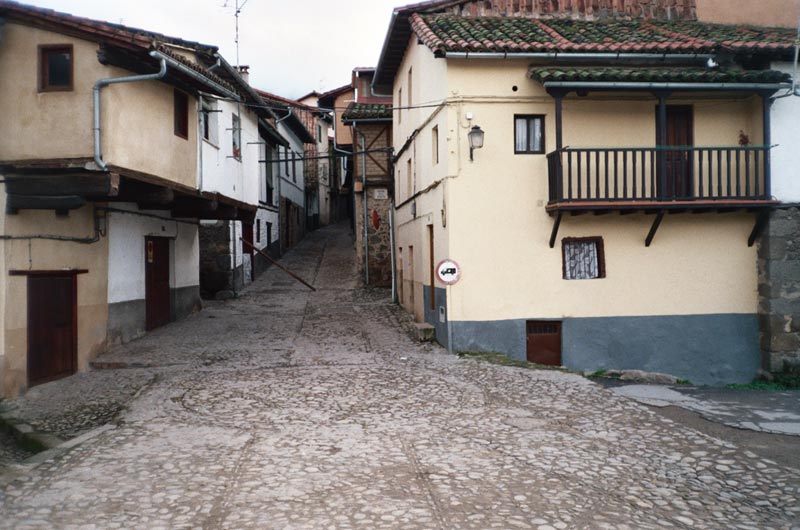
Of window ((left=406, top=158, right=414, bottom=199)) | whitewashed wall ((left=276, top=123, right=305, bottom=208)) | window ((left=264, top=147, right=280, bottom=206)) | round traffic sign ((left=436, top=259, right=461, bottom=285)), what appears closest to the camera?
round traffic sign ((left=436, top=259, right=461, bottom=285))

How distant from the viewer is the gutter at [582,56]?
11992mm

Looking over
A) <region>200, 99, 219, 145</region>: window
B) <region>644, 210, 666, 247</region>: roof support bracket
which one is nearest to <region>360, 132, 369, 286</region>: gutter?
<region>200, 99, 219, 145</region>: window

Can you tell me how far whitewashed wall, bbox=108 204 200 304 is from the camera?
41.1ft

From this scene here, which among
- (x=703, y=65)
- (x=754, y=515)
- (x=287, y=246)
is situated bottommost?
(x=754, y=515)

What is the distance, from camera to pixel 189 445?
7133mm

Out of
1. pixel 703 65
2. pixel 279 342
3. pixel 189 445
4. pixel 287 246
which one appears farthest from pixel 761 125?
pixel 287 246

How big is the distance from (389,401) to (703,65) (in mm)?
9151

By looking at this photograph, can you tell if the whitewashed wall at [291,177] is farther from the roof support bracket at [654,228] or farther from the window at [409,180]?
the roof support bracket at [654,228]

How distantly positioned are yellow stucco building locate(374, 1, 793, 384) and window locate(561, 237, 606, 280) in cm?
3

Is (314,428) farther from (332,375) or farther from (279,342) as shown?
(279,342)

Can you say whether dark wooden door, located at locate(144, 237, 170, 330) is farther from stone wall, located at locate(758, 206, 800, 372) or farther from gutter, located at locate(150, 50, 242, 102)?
stone wall, located at locate(758, 206, 800, 372)

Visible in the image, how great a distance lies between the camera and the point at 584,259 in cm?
1280

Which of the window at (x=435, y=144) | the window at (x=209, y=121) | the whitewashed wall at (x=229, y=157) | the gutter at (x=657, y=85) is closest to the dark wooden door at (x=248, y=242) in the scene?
the whitewashed wall at (x=229, y=157)

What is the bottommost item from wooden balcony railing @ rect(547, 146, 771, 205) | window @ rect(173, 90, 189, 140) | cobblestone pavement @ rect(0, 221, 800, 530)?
cobblestone pavement @ rect(0, 221, 800, 530)
